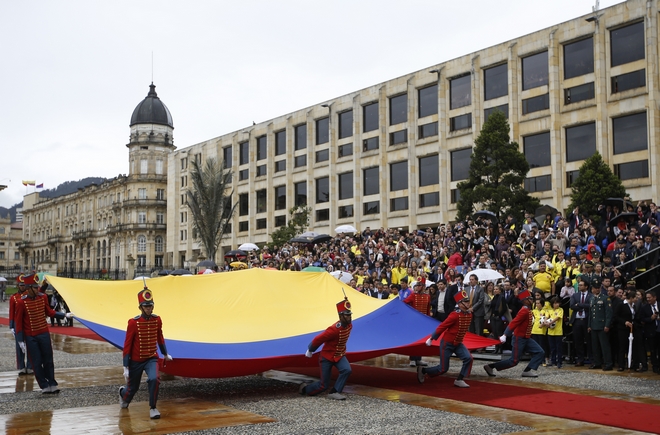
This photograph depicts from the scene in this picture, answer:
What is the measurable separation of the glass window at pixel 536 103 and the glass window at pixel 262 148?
98.1 ft

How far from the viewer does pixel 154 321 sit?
12.3 meters

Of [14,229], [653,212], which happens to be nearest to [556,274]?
[653,212]

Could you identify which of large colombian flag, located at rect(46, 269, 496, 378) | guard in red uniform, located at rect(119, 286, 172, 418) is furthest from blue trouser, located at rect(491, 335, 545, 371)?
guard in red uniform, located at rect(119, 286, 172, 418)

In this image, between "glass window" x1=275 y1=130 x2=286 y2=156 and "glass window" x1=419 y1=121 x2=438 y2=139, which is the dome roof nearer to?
"glass window" x1=275 y1=130 x2=286 y2=156

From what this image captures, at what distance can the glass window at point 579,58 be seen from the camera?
43438 millimetres

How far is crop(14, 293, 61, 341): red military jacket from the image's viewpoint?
14.3 meters

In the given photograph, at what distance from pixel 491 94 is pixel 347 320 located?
127ft

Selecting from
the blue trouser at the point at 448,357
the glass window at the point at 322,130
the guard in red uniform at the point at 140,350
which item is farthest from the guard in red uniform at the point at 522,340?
the glass window at the point at 322,130

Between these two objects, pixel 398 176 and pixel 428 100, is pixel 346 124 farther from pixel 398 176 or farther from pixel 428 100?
pixel 428 100

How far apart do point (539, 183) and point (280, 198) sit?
28.8 meters

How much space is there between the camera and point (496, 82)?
48812 millimetres

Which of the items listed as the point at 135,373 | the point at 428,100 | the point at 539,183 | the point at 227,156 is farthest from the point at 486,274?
the point at 227,156

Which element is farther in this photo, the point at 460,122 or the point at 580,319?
the point at 460,122

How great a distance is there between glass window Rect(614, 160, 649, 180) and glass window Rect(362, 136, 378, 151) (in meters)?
20.9
